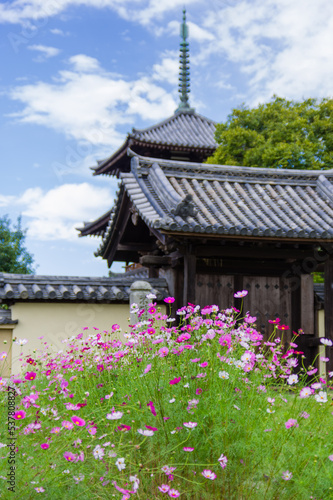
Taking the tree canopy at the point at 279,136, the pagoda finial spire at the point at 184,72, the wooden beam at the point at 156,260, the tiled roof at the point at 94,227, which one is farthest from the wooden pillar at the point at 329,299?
the pagoda finial spire at the point at 184,72

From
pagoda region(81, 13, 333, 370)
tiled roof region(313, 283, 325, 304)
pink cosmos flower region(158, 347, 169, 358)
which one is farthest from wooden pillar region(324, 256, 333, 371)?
pink cosmos flower region(158, 347, 169, 358)

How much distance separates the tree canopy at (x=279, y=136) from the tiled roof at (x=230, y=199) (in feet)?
17.8

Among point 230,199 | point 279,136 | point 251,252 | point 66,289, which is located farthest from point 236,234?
point 279,136

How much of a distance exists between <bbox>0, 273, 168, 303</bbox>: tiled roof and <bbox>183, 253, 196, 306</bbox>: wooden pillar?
2.83 feet

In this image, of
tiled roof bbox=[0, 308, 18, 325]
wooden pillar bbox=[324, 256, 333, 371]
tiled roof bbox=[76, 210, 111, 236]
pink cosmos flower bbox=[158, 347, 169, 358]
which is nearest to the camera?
pink cosmos flower bbox=[158, 347, 169, 358]

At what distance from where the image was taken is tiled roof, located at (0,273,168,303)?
394 inches

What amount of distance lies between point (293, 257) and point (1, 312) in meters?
5.56

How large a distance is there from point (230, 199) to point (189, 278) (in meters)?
2.12

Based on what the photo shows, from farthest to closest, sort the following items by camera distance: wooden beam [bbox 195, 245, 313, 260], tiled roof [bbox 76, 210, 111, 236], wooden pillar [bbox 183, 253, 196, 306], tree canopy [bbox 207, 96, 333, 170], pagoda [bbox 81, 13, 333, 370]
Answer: tiled roof [bbox 76, 210, 111, 236], tree canopy [bbox 207, 96, 333, 170], wooden beam [bbox 195, 245, 313, 260], wooden pillar [bbox 183, 253, 196, 306], pagoda [bbox 81, 13, 333, 370]

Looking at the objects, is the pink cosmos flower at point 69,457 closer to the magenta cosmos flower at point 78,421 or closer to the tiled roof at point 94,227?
the magenta cosmos flower at point 78,421

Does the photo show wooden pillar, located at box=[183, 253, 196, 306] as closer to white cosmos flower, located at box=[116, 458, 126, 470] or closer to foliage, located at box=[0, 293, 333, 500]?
foliage, located at box=[0, 293, 333, 500]

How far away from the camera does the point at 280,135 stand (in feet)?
59.1

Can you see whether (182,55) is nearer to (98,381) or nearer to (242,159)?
(242,159)

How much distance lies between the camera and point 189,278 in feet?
31.2
